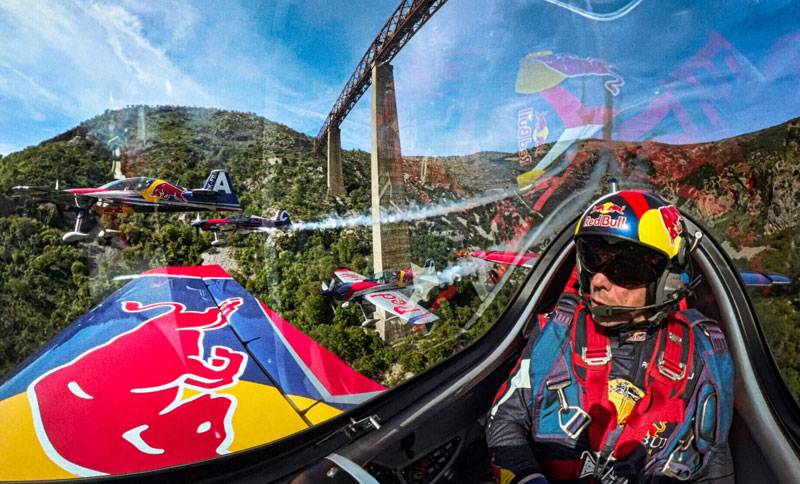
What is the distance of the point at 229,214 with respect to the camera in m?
1.75

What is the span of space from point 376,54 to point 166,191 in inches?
55.5

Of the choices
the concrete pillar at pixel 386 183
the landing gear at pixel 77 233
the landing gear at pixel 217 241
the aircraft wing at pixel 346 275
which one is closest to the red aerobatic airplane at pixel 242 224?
the landing gear at pixel 217 241

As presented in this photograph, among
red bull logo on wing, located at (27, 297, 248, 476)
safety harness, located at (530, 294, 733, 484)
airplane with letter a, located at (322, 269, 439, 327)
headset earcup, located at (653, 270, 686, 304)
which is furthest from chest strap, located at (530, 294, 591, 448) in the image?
airplane with letter a, located at (322, 269, 439, 327)

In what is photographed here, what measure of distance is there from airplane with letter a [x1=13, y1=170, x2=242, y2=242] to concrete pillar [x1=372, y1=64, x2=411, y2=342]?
4.14 feet

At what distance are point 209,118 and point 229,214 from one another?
1.46 ft

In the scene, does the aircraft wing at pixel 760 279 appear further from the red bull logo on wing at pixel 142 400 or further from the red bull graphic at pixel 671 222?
the red bull logo on wing at pixel 142 400

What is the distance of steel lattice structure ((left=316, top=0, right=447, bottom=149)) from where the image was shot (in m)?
2.15

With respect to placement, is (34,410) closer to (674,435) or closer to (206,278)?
(206,278)

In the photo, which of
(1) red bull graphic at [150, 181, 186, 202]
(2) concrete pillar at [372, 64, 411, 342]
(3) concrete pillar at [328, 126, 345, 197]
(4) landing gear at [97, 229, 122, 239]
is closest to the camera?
(4) landing gear at [97, 229, 122, 239]

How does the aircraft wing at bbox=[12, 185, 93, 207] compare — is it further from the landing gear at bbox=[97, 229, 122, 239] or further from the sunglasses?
the sunglasses

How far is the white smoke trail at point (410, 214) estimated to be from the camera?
2.65 m

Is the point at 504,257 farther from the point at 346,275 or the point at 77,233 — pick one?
the point at 77,233

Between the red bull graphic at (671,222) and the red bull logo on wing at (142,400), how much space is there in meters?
1.32

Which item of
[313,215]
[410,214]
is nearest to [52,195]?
[313,215]
